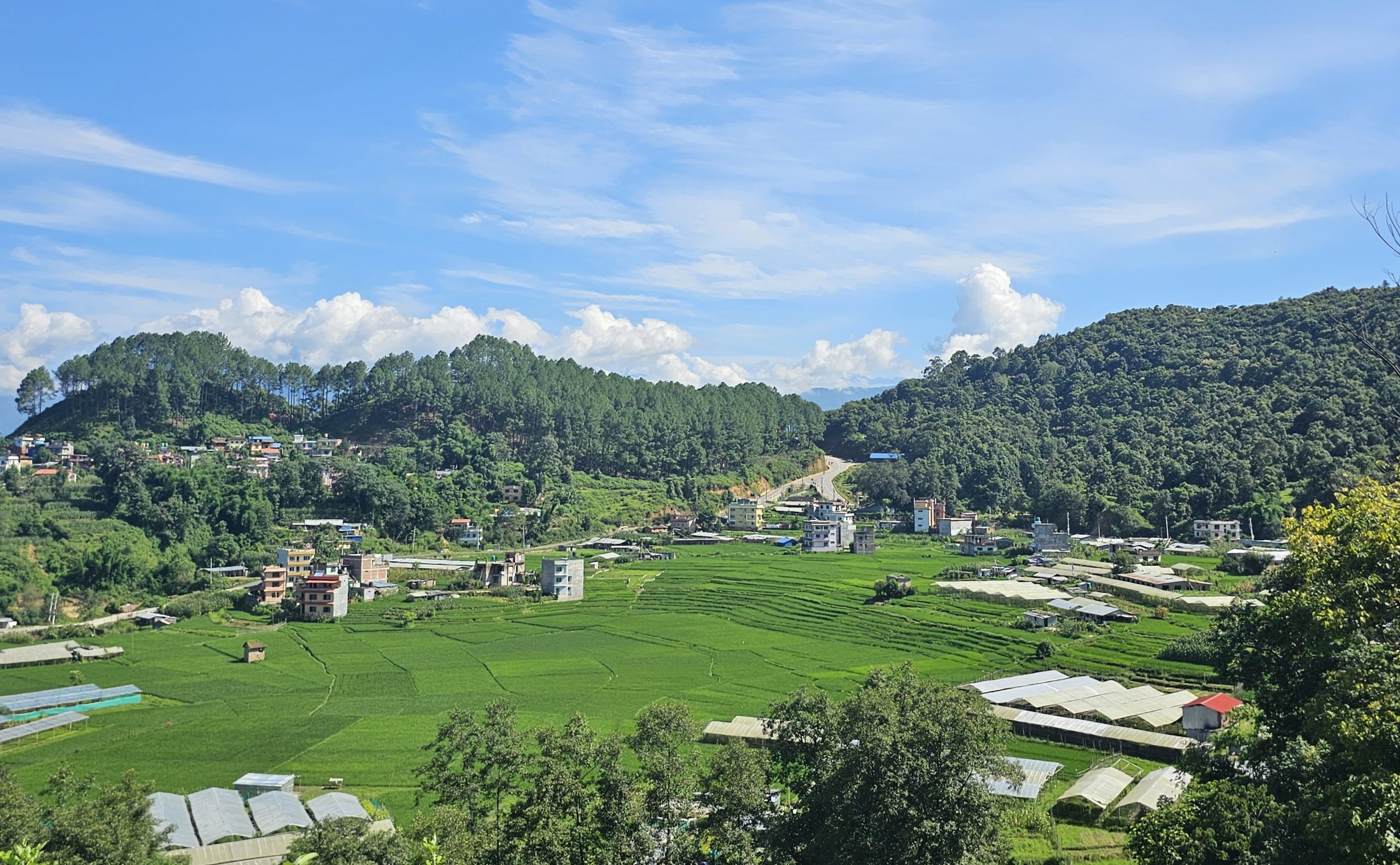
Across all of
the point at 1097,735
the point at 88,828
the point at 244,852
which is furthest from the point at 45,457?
the point at 1097,735

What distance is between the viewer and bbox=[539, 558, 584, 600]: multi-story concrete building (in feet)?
157

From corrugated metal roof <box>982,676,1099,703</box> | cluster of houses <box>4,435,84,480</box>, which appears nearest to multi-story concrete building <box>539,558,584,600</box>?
corrugated metal roof <box>982,676,1099,703</box>

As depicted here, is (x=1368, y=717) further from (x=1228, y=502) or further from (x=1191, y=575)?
(x=1228, y=502)

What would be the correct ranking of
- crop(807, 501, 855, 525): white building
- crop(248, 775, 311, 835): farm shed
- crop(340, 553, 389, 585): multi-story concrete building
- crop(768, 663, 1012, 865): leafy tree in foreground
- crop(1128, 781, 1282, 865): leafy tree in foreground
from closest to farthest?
crop(1128, 781, 1282, 865): leafy tree in foreground
crop(768, 663, 1012, 865): leafy tree in foreground
crop(248, 775, 311, 835): farm shed
crop(340, 553, 389, 585): multi-story concrete building
crop(807, 501, 855, 525): white building

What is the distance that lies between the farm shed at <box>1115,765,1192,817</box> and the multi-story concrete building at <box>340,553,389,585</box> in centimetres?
3764

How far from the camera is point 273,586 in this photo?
44.8 meters

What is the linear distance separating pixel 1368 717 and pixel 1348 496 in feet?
23.8

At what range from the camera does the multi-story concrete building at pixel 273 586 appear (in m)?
44.5

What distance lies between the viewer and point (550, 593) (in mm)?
47969

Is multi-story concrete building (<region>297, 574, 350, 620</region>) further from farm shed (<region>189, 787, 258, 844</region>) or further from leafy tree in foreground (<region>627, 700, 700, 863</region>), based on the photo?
leafy tree in foreground (<region>627, 700, 700, 863</region>)

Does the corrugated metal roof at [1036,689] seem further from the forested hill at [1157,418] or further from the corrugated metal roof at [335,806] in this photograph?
the forested hill at [1157,418]

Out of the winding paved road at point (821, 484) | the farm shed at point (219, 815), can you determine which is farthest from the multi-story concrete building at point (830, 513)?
the farm shed at point (219, 815)

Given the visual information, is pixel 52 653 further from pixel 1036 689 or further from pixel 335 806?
pixel 1036 689

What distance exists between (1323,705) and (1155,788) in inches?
318
